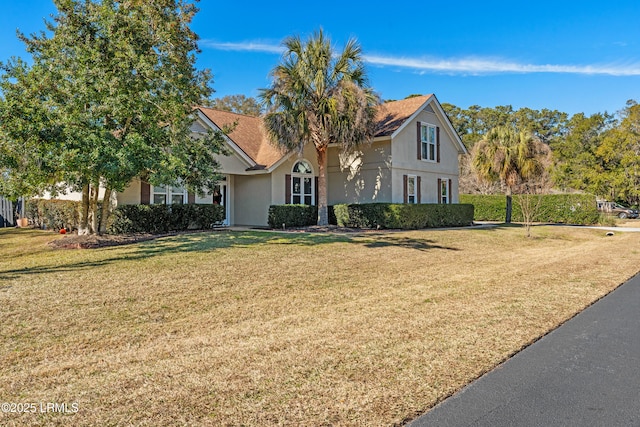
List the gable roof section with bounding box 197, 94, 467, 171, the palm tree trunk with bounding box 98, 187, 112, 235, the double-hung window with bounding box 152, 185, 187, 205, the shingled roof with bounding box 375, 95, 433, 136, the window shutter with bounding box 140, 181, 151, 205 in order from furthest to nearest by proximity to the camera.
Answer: the shingled roof with bounding box 375, 95, 433, 136 → the gable roof section with bounding box 197, 94, 467, 171 → the double-hung window with bounding box 152, 185, 187, 205 → the window shutter with bounding box 140, 181, 151, 205 → the palm tree trunk with bounding box 98, 187, 112, 235

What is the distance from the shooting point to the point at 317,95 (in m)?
18.0

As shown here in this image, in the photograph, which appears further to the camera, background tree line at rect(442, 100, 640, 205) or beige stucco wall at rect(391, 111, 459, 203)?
background tree line at rect(442, 100, 640, 205)

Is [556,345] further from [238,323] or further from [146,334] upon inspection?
[146,334]

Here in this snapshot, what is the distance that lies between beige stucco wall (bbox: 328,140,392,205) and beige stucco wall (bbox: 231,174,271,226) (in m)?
3.79

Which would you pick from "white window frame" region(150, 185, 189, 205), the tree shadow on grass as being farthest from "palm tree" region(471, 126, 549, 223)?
"white window frame" region(150, 185, 189, 205)

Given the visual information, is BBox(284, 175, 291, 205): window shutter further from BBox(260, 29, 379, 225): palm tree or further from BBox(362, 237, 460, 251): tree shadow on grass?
BBox(362, 237, 460, 251): tree shadow on grass

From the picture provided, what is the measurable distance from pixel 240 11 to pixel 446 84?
56.3 ft

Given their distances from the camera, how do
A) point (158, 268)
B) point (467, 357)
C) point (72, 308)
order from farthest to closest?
point (158, 268) → point (72, 308) → point (467, 357)

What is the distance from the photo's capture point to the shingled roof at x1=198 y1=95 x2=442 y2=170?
20328 millimetres

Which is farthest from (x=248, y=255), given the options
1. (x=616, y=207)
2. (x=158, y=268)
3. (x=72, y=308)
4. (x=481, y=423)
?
(x=616, y=207)

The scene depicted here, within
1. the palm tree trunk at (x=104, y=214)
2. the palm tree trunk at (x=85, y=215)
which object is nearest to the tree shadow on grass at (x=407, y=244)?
the palm tree trunk at (x=104, y=214)

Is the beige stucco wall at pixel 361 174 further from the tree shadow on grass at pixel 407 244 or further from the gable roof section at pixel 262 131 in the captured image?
the tree shadow on grass at pixel 407 244

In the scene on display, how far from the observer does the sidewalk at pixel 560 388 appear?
130 inches

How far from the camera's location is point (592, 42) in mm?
19219
